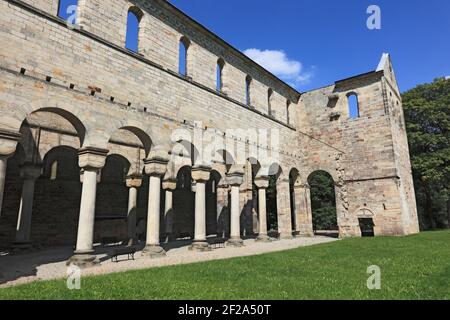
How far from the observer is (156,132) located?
1155 cm

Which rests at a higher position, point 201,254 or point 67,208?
point 67,208

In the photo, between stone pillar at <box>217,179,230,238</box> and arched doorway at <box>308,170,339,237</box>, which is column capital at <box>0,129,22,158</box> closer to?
stone pillar at <box>217,179,230,238</box>

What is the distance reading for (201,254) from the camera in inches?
444

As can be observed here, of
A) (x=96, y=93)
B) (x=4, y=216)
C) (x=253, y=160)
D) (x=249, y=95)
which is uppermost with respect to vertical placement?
(x=249, y=95)

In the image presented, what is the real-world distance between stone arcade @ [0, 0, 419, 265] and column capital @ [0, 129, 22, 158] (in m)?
0.02

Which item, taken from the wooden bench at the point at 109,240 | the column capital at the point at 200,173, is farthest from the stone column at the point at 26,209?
the column capital at the point at 200,173

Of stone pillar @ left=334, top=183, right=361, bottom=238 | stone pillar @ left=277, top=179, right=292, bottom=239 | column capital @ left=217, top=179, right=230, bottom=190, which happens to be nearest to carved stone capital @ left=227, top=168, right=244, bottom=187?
stone pillar @ left=277, top=179, right=292, bottom=239

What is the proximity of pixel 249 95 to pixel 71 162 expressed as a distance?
10935 mm

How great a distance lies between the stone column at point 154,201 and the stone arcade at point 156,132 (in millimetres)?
50

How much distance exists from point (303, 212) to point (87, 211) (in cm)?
1450

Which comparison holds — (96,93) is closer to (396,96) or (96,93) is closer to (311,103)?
(311,103)

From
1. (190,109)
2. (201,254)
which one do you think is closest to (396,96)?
(190,109)

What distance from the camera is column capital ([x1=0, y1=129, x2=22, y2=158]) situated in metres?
7.45

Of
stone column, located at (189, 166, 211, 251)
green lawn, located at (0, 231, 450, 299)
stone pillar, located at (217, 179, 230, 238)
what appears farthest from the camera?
stone pillar, located at (217, 179, 230, 238)
